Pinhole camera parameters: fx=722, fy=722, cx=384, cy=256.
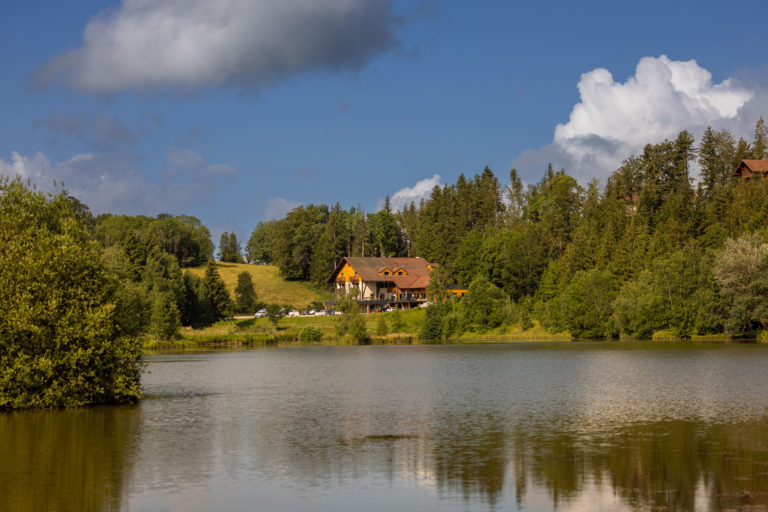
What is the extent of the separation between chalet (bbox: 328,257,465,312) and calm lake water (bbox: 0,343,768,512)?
107m

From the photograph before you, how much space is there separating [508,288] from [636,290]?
37.1 m

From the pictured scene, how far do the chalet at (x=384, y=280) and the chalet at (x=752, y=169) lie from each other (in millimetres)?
65468

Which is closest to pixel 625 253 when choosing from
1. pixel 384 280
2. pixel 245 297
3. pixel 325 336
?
pixel 325 336

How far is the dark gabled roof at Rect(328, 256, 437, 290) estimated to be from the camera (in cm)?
16177

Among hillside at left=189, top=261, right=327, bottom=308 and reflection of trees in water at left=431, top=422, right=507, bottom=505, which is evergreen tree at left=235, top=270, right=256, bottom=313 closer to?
hillside at left=189, top=261, right=327, bottom=308

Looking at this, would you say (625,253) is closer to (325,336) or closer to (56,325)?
(325,336)

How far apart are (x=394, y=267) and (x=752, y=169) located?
3028 inches

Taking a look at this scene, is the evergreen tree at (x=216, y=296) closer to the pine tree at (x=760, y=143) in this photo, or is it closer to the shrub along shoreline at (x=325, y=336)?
the shrub along shoreline at (x=325, y=336)

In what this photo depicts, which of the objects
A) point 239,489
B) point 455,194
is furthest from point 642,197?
point 239,489

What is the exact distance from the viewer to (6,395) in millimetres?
34938

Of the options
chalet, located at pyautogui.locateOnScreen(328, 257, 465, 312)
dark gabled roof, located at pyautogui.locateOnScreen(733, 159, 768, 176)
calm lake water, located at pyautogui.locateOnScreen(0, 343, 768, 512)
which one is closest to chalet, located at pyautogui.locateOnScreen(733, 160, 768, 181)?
dark gabled roof, located at pyautogui.locateOnScreen(733, 159, 768, 176)

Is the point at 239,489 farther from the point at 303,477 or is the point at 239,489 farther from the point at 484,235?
the point at 484,235

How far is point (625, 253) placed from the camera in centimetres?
11012

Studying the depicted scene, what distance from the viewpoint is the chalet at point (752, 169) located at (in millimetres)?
122875
